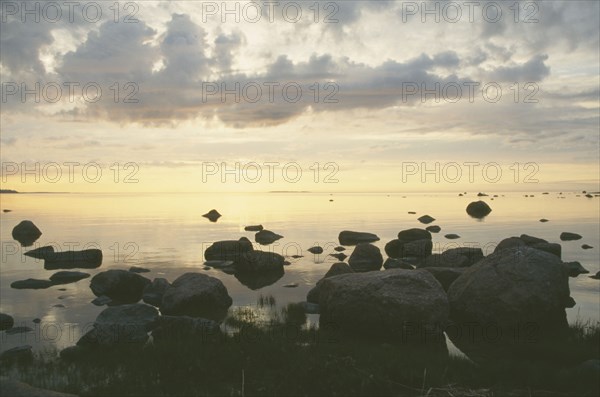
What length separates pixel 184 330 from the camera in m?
13.2

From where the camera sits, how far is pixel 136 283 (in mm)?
20719

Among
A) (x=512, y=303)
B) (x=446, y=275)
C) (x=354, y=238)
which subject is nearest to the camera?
(x=512, y=303)

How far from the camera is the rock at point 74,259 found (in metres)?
29.1

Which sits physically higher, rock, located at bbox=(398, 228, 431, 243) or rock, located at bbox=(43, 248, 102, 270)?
rock, located at bbox=(398, 228, 431, 243)

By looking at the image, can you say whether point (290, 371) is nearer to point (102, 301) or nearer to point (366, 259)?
point (102, 301)

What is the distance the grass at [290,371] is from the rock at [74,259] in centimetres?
1837

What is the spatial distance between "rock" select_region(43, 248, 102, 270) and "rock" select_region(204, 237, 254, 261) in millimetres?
6897

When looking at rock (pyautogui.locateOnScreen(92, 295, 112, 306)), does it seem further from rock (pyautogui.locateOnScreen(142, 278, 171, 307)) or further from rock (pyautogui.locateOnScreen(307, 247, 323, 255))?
rock (pyautogui.locateOnScreen(307, 247, 323, 255))

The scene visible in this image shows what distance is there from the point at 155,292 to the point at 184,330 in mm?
7014

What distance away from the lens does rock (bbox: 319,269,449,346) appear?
1346cm

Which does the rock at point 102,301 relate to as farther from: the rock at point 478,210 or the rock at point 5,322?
the rock at point 478,210

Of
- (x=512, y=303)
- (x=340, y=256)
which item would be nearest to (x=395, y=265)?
(x=340, y=256)

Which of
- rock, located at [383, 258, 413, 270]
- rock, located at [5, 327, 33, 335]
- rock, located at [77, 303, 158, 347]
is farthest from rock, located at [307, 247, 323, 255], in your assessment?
rock, located at [5, 327, 33, 335]

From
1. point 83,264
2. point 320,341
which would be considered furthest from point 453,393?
point 83,264
